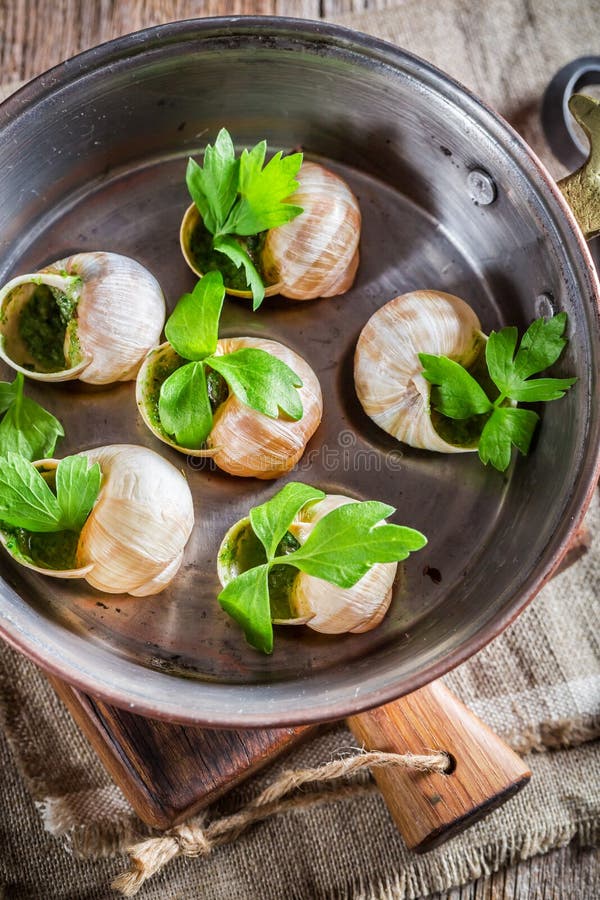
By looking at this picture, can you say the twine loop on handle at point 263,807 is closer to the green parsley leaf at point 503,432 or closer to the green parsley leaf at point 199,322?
the green parsley leaf at point 503,432

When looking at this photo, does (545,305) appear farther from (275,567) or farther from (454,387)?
(275,567)

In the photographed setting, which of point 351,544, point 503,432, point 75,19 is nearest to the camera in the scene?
point 351,544

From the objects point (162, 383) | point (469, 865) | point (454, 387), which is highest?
point (454, 387)

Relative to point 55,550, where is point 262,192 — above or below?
above

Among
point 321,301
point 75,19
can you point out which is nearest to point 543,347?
point 321,301

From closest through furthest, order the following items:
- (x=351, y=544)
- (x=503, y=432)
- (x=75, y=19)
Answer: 1. (x=351, y=544)
2. (x=503, y=432)
3. (x=75, y=19)

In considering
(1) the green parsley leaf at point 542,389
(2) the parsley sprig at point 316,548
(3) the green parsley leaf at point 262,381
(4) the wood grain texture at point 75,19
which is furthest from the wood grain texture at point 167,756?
(4) the wood grain texture at point 75,19

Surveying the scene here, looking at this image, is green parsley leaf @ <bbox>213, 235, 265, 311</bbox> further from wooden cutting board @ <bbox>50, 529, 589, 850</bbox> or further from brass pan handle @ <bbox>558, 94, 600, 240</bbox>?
wooden cutting board @ <bbox>50, 529, 589, 850</bbox>

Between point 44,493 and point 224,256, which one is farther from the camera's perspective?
point 224,256
